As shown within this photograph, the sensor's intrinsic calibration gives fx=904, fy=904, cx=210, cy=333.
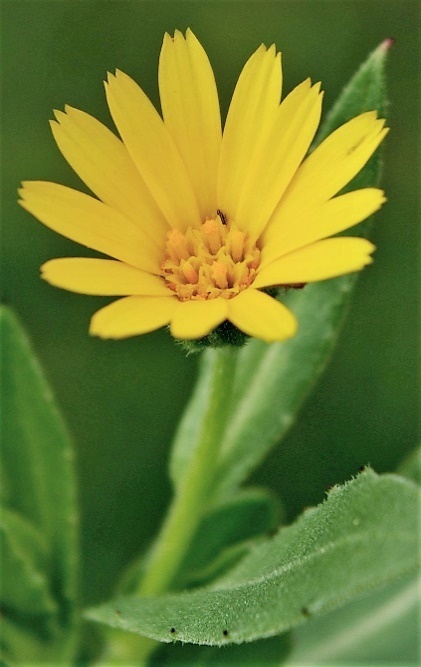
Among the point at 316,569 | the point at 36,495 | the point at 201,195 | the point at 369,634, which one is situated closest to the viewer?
the point at 316,569

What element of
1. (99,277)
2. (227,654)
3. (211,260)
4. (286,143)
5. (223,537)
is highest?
(286,143)

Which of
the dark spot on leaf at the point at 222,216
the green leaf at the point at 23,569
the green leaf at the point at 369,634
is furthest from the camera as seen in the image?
the green leaf at the point at 369,634

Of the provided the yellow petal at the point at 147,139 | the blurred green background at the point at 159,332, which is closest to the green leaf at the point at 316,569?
the yellow petal at the point at 147,139

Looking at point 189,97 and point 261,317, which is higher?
point 189,97

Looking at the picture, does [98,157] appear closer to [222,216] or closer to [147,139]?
[147,139]

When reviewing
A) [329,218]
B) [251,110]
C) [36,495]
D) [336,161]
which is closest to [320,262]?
[329,218]

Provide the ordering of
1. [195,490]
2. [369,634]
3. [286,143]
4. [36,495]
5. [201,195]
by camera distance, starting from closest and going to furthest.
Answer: [286,143] < [201,195] < [195,490] < [36,495] < [369,634]

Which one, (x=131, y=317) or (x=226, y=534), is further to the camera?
(x=226, y=534)

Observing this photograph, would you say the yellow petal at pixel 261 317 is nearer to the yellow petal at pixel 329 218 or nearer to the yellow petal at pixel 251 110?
the yellow petal at pixel 329 218
